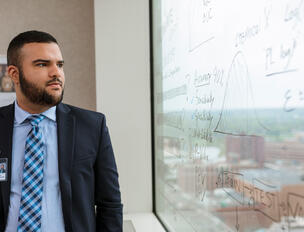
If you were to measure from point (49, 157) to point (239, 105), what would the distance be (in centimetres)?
76

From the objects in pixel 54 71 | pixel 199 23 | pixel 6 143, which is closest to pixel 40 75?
pixel 54 71

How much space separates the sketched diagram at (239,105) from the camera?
1042 millimetres

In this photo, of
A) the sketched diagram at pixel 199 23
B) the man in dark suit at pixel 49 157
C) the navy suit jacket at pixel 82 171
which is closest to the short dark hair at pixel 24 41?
the man in dark suit at pixel 49 157

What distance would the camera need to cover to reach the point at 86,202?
4.49ft

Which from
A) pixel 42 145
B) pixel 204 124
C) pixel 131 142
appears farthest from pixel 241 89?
pixel 131 142

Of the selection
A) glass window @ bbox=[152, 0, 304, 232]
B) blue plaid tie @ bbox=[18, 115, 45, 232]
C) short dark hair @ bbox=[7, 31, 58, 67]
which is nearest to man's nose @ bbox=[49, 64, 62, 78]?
short dark hair @ bbox=[7, 31, 58, 67]

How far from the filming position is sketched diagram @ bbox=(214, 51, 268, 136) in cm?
104

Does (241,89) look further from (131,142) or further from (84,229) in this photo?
(131,142)

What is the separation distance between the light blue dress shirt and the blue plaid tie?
0.03 m

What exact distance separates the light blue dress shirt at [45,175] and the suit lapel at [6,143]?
0.8 inches

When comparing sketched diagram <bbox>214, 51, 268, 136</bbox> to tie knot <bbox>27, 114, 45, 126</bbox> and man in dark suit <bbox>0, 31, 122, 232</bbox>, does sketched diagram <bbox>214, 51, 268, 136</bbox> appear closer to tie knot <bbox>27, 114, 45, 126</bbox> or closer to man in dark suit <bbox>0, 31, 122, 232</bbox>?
man in dark suit <bbox>0, 31, 122, 232</bbox>

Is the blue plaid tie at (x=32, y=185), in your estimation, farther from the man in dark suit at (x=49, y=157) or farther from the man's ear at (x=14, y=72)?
the man's ear at (x=14, y=72)

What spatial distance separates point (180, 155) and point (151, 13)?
1256 mm

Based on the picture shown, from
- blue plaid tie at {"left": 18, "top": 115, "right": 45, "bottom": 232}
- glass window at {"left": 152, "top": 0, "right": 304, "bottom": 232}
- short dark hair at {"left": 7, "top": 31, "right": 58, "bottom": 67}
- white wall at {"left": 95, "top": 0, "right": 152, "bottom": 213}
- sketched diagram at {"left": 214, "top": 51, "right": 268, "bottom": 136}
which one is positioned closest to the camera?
glass window at {"left": 152, "top": 0, "right": 304, "bottom": 232}
